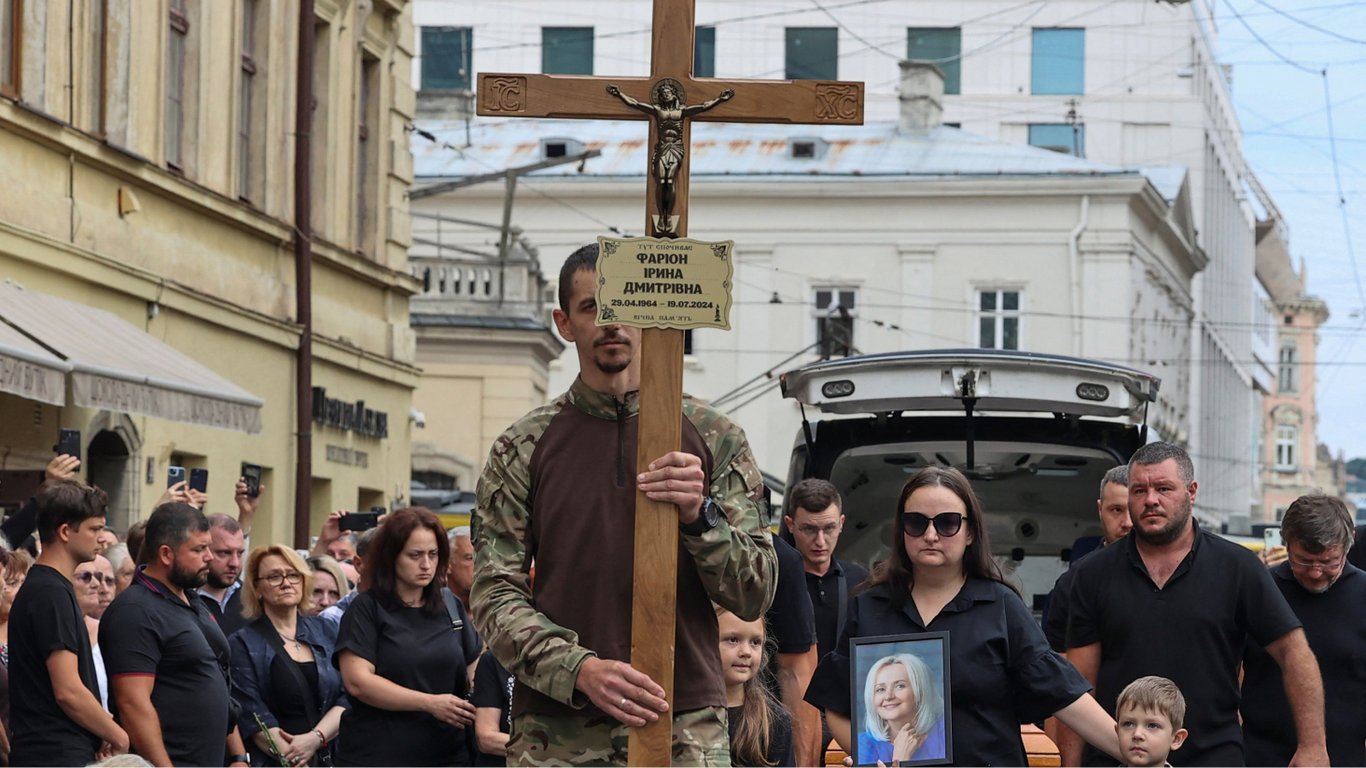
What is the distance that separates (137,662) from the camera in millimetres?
9438

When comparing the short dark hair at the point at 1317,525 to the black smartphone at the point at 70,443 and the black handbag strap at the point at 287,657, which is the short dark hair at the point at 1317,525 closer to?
the black handbag strap at the point at 287,657

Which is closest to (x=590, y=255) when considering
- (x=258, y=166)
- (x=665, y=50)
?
(x=665, y=50)

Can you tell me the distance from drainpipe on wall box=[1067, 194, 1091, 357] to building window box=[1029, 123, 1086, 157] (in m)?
13.3

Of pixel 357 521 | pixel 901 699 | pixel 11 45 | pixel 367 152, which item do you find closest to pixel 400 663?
pixel 901 699

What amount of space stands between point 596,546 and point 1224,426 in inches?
3218

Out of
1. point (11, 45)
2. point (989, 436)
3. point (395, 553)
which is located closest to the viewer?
point (395, 553)

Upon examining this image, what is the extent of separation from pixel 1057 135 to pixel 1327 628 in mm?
61595

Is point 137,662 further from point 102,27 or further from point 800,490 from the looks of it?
point 102,27

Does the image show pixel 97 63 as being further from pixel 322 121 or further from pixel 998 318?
pixel 998 318

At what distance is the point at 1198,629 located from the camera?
8.30 meters

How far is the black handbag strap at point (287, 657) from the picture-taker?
36.4 feet

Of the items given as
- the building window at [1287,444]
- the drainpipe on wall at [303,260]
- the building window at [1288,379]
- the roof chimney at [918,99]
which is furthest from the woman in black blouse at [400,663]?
the building window at [1288,379]

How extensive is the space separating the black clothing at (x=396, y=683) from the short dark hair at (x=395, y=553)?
6 cm

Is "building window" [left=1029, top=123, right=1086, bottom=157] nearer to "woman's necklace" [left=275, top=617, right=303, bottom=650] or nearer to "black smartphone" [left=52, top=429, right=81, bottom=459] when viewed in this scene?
"black smartphone" [left=52, top=429, right=81, bottom=459]
